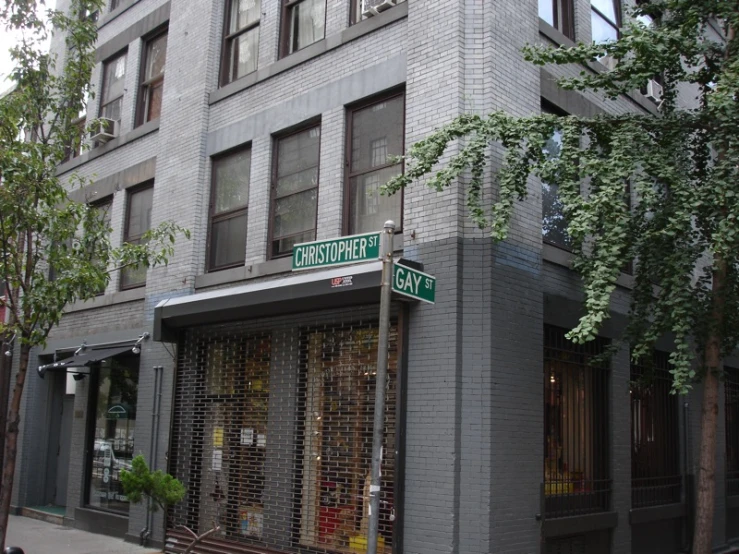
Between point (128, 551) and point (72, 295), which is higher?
point (72, 295)

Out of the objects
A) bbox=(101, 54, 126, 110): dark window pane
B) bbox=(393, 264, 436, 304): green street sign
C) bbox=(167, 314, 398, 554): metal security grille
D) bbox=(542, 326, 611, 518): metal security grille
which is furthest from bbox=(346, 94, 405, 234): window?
bbox=(101, 54, 126, 110): dark window pane

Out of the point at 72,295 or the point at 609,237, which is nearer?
the point at 609,237

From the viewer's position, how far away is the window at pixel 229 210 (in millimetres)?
13461

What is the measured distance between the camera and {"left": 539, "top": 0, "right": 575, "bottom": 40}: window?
12.2 metres

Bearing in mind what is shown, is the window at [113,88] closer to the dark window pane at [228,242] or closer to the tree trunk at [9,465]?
the dark window pane at [228,242]

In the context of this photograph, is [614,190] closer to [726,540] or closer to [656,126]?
[656,126]

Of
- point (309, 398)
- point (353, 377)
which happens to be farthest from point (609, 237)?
point (309, 398)

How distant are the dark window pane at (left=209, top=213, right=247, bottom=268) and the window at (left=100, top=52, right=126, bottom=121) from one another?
490cm

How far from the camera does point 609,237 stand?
8625 mm

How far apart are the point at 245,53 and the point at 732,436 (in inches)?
485

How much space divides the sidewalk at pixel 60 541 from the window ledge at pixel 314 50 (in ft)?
25.4

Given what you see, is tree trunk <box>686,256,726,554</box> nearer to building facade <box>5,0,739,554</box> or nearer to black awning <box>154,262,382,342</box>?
building facade <box>5,0,739,554</box>

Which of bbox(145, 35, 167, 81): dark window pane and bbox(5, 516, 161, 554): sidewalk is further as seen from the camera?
bbox(145, 35, 167, 81): dark window pane

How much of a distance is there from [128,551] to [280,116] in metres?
7.39
